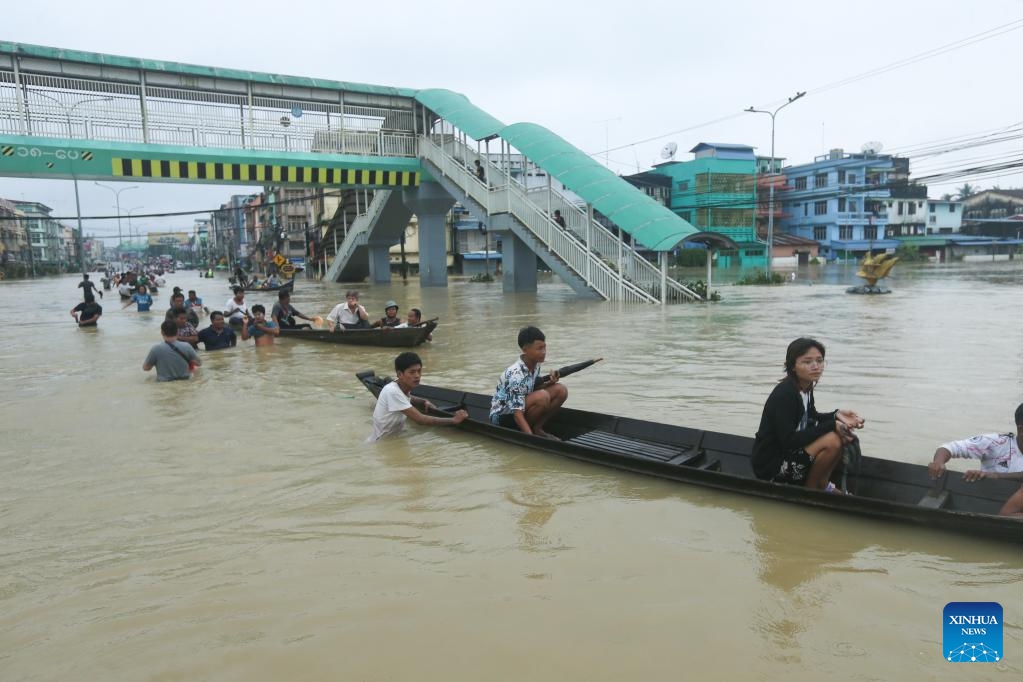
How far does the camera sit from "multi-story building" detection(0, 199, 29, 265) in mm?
80000

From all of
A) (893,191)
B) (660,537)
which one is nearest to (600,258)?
(660,537)

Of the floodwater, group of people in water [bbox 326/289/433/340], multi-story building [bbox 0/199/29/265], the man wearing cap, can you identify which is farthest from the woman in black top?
multi-story building [bbox 0/199/29/265]

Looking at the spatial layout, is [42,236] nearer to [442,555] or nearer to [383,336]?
[383,336]

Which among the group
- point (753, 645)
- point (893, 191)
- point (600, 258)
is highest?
point (893, 191)

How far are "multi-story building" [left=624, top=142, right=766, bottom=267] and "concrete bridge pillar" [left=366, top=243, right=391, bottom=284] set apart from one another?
23.2m

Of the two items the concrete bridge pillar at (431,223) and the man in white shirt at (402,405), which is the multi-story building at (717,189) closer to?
the concrete bridge pillar at (431,223)

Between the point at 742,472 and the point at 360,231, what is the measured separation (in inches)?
1426

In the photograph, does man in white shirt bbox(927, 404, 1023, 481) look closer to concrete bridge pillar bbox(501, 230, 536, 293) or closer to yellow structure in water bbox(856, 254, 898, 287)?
yellow structure in water bbox(856, 254, 898, 287)

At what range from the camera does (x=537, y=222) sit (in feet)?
80.9

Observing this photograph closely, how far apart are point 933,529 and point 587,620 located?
2.31 m

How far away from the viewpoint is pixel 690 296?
2341 cm

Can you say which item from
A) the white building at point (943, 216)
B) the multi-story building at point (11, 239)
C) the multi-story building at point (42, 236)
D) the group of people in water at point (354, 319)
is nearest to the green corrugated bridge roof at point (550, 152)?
the group of people in water at point (354, 319)

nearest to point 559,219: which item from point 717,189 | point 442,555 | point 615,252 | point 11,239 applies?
point 615,252

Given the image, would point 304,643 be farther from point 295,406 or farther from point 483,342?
point 483,342
